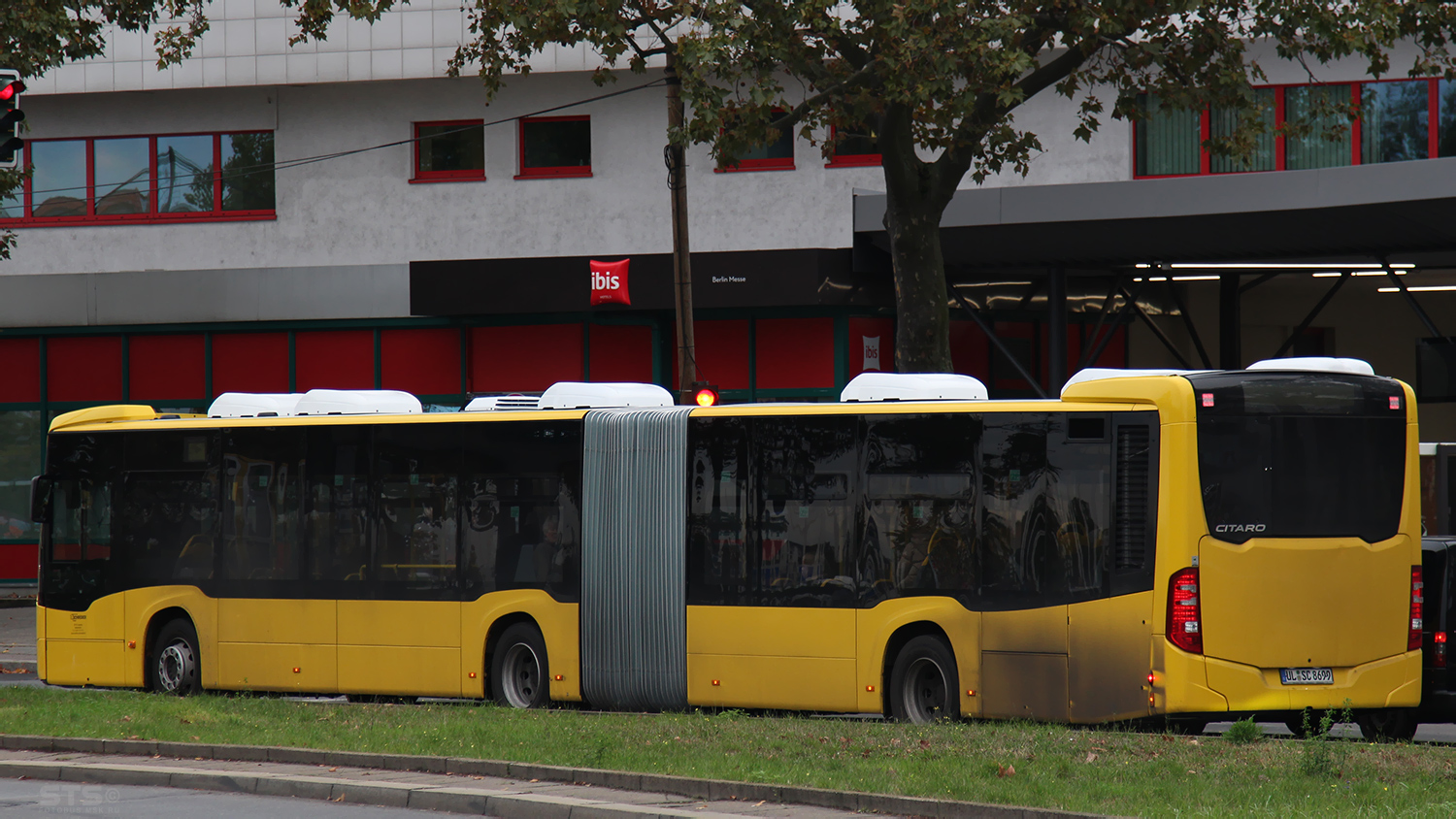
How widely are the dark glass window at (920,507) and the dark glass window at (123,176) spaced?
1943 cm

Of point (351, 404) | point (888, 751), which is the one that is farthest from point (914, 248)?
point (888, 751)

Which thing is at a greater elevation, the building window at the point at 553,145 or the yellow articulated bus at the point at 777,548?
the building window at the point at 553,145

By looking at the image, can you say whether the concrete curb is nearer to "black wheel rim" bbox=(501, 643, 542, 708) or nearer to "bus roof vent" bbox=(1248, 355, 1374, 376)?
"black wheel rim" bbox=(501, 643, 542, 708)

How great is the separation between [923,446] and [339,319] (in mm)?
16742

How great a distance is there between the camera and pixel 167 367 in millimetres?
28406

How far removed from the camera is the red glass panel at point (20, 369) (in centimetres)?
2897

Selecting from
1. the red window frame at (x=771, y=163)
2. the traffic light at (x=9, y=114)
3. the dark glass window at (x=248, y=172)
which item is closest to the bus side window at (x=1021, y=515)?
the traffic light at (x=9, y=114)

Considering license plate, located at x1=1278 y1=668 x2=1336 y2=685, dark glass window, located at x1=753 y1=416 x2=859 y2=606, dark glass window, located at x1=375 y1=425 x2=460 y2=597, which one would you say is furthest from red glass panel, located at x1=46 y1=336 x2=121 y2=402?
license plate, located at x1=1278 y1=668 x2=1336 y2=685

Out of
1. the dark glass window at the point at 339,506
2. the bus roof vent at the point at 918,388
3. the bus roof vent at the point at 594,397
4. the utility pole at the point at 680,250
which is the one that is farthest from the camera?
the utility pole at the point at 680,250

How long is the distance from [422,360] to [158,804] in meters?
17.8

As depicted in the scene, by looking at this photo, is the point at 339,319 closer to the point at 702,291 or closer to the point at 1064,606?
the point at 702,291

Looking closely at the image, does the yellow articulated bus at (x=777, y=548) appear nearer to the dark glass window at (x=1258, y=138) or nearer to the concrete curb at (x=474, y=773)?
the concrete curb at (x=474, y=773)

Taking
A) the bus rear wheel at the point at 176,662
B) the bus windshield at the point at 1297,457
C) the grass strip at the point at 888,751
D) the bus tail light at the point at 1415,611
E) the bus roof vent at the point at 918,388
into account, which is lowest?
the bus rear wheel at the point at 176,662

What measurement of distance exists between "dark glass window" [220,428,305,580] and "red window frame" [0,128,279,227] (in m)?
12.6
